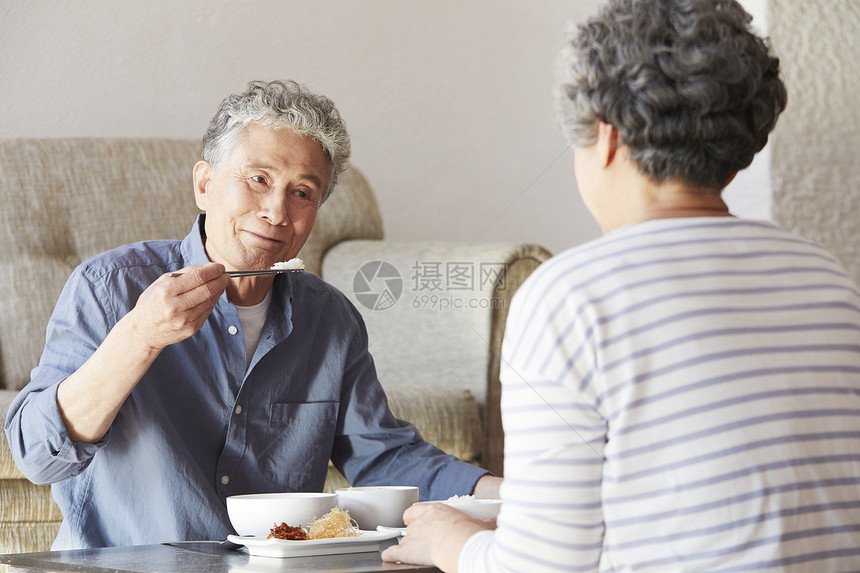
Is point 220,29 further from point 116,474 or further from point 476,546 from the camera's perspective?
point 476,546

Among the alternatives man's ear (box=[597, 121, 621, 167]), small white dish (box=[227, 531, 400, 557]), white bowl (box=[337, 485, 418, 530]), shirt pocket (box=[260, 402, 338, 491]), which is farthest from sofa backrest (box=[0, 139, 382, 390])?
man's ear (box=[597, 121, 621, 167])

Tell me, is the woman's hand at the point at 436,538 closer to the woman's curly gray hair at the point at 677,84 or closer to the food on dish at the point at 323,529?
the food on dish at the point at 323,529

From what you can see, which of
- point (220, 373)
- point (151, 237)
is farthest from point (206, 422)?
point (151, 237)

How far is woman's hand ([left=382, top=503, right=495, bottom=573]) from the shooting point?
2.69ft

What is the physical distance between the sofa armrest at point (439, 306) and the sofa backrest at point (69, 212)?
0.99 feet

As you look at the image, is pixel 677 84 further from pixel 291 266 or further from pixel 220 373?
pixel 220 373

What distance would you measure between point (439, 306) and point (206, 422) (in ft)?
1.09

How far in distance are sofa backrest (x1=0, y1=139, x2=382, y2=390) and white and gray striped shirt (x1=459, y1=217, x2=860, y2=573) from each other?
1297 mm

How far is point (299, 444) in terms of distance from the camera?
1278 mm

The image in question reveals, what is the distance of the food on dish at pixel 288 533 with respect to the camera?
2.98ft

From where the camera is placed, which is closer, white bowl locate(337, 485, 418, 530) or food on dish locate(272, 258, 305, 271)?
white bowl locate(337, 485, 418, 530)

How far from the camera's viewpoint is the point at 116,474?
1178mm

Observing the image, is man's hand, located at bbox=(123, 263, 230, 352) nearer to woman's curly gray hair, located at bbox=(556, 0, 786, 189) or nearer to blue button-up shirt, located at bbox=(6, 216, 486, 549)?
blue button-up shirt, located at bbox=(6, 216, 486, 549)

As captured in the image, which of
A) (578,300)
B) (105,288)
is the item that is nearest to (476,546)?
(578,300)
